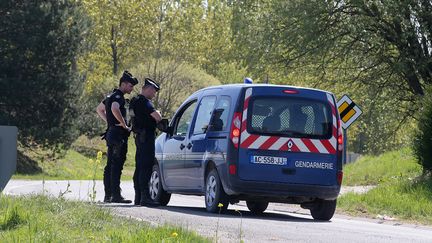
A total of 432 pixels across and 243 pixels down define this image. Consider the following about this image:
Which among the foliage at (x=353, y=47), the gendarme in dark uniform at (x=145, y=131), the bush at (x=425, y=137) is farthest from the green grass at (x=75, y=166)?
the gendarme in dark uniform at (x=145, y=131)

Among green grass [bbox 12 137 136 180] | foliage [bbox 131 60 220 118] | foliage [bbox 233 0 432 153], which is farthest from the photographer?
foliage [bbox 131 60 220 118]

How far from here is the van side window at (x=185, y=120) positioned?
56.7ft

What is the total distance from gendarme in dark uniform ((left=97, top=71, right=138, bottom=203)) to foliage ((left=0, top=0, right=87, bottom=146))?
2313cm

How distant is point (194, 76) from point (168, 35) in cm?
520

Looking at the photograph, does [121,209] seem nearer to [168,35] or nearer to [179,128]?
[179,128]

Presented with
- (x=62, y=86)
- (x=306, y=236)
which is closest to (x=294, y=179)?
(x=306, y=236)

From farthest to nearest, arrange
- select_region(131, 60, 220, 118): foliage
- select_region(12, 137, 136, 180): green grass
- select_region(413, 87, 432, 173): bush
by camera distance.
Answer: select_region(131, 60, 220, 118): foliage < select_region(12, 137, 136, 180): green grass < select_region(413, 87, 432, 173): bush

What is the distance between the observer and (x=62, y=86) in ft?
135

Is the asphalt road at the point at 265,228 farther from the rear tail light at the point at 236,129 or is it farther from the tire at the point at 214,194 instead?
the rear tail light at the point at 236,129

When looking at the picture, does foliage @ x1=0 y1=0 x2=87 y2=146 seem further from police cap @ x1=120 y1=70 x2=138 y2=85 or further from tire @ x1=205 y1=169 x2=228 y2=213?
tire @ x1=205 y1=169 x2=228 y2=213

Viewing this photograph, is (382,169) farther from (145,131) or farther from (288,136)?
(288,136)

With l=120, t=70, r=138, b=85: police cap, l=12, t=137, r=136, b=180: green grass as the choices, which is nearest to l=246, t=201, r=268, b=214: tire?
l=120, t=70, r=138, b=85: police cap

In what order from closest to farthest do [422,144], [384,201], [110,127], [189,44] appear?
[110,127], [384,201], [422,144], [189,44]

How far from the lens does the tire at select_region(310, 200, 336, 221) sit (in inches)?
629
